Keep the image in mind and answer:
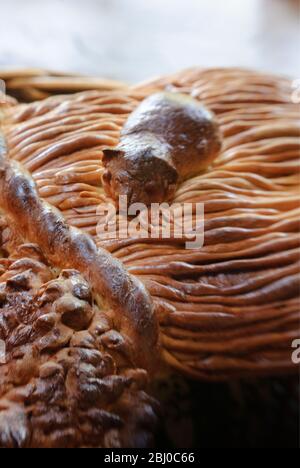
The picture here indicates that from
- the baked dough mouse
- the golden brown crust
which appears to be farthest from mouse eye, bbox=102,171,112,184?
the golden brown crust

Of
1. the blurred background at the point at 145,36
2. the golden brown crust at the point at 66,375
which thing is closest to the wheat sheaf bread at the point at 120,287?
the golden brown crust at the point at 66,375

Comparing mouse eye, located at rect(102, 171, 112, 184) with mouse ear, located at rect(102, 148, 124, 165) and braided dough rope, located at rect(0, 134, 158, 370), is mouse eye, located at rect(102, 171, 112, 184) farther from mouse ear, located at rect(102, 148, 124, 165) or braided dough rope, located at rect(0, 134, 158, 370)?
braided dough rope, located at rect(0, 134, 158, 370)

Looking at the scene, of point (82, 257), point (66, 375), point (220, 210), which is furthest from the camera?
point (220, 210)

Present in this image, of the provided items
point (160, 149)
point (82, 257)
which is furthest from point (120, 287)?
point (160, 149)

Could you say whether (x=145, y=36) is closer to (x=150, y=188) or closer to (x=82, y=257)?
(x=150, y=188)

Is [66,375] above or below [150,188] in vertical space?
below

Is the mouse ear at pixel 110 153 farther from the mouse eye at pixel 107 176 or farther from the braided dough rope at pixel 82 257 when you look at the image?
the braided dough rope at pixel 82 257

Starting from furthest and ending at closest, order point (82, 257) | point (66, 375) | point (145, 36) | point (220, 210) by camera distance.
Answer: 1. point (145, 36)
2. point (220, 210)
3. point (82, 257)
4. point (66, 375)
